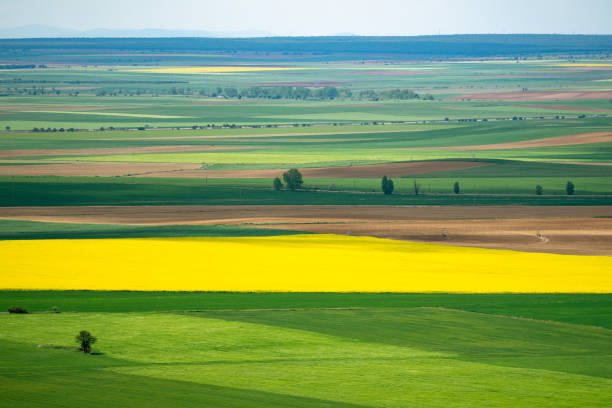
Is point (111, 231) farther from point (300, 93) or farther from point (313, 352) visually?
point (300, 93)

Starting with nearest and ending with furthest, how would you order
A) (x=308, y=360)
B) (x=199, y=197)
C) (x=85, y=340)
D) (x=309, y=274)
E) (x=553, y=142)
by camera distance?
(x=85, y=340) → (x=308, y=360) → (x=309, y=274) → (x=199, y=197) → (x=553, y=142)

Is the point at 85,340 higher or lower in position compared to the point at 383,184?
lower

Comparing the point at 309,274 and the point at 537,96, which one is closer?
the point at 309,274

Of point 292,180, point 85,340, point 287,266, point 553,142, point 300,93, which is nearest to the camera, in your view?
point 85,340

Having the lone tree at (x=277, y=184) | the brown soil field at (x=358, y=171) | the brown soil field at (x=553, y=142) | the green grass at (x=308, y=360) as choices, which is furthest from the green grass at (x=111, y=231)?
the brown soil field at (x=553, y=142)

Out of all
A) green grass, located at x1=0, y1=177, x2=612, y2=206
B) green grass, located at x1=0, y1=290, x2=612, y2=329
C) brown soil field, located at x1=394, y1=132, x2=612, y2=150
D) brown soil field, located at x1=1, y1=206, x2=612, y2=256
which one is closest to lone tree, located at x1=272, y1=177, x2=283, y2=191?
green grass, located at x1=0, y1=177, x2=612, y2=206

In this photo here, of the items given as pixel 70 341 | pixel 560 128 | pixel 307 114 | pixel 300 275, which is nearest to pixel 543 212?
pixel 300 275

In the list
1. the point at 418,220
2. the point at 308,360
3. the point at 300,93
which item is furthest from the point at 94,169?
the point at 300,93

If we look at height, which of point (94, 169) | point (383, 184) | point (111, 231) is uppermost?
point (94, 169)
